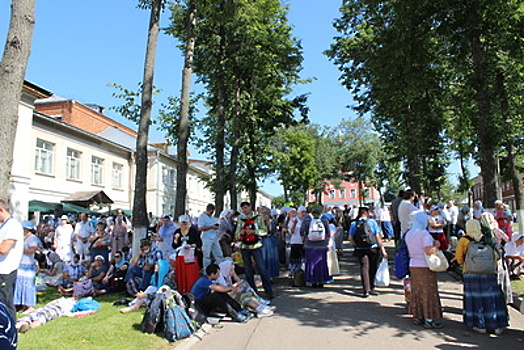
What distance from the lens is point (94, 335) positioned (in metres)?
5.91

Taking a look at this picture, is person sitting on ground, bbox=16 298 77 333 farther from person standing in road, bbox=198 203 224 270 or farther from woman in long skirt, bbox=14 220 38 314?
person standing in road, bbox=198 203 224 270

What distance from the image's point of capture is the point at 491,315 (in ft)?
18.6

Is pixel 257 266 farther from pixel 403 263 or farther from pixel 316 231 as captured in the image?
pixel 403 263

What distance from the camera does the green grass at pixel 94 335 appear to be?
5488 millimetres

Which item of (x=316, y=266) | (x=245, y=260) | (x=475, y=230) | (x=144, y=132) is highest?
(x=144, y=132)

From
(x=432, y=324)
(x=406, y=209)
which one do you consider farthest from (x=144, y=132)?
(x=432, y=324)

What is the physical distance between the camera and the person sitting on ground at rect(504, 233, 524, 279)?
8.99 m

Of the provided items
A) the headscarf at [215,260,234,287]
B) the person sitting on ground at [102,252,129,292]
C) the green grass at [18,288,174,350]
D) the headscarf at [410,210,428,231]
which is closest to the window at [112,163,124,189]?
the person sitting on ground at [102,252,129,292]

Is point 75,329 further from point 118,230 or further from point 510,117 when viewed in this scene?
point 510,117

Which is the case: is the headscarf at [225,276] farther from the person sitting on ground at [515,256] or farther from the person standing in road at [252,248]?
the person sitting on ground at [515,256]

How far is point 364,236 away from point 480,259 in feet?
8.62

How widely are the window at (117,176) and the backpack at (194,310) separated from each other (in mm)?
29013

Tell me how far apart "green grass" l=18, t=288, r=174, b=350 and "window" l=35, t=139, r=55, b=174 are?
20755mm

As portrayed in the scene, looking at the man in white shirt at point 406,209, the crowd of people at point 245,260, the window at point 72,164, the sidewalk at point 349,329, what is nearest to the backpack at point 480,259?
the crowd of people at point 245,260
